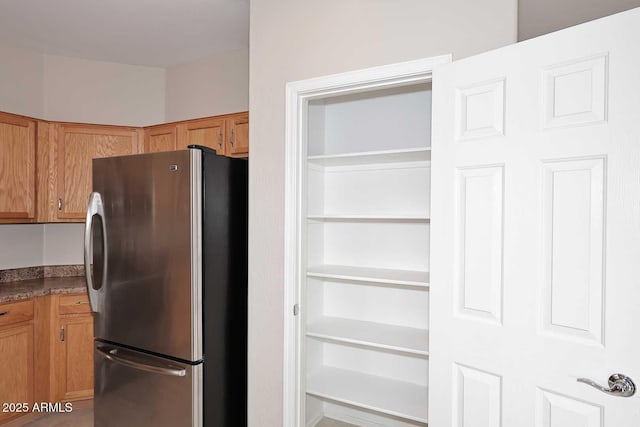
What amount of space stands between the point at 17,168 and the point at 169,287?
173cm

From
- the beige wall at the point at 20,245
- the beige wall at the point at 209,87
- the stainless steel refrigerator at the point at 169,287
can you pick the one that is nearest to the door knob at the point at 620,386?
the stainless steel refrigerator at the point at 169,287

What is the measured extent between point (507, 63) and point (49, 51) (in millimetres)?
3482

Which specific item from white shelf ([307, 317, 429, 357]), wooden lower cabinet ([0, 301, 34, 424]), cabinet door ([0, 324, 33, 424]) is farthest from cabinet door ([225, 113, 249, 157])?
cabinet door ([0, 324, 33, 424])

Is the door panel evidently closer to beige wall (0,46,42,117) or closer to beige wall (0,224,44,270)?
beige wall (0,224,44,270)

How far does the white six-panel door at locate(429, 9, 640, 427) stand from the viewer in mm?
1103

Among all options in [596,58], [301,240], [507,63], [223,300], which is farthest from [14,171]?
[596,58]

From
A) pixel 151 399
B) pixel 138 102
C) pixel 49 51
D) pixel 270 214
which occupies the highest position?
pixel 49 51

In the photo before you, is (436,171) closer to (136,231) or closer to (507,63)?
(507,63)

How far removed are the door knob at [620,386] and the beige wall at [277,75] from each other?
138cm

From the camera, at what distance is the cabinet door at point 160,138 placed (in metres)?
3.16

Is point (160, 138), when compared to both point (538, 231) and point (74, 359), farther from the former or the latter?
point (538, 231)

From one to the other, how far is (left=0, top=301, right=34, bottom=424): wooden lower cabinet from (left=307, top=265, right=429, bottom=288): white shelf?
2.01 metres

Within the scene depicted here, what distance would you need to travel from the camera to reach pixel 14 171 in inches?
109

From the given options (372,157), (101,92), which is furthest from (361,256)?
(101,92)
